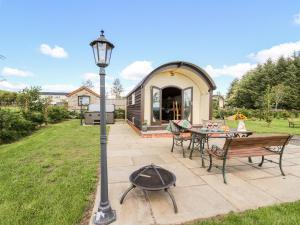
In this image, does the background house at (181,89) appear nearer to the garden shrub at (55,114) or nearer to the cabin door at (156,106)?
the cabin door at (156,106)

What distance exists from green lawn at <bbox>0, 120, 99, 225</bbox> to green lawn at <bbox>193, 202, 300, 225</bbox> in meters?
1.81

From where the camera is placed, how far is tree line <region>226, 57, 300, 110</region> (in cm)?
2856

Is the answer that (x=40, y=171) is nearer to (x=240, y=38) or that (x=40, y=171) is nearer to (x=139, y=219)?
(x=139, y=219)

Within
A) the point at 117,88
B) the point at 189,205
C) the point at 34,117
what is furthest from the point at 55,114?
the point at 117,88

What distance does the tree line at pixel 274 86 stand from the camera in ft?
93.7

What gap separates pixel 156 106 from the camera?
33.4 feet

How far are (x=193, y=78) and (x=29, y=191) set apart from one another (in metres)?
8.64

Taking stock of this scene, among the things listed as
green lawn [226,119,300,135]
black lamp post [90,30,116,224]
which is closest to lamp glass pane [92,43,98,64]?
black lamp post [90,30,116,224]

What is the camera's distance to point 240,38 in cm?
1499

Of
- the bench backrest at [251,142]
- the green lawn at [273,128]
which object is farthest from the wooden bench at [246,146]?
the green lawn at [273,128]

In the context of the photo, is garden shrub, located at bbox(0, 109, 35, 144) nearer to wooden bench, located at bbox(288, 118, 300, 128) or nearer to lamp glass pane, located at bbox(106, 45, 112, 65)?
lamp glass pane, located at bbox(106, 45, 112, 65)

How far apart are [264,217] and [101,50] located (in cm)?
294

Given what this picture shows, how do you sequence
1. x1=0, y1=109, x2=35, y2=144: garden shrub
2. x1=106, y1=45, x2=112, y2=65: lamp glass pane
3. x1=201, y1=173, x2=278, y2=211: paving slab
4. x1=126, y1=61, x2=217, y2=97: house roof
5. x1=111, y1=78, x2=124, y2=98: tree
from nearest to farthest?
1. x1=106, y1=45, x2=112, y2=65: lamp glass pane
2. x1=201, y1=173, x2=278, y2=211: paving slab
3. x1=0, y1=109, x2=35, y2=144: garden shrub
4. x1=126, y1=61, x2=217, y2=97: house roof
5. x1=111, y1=78, x2=124, y2=98: tree

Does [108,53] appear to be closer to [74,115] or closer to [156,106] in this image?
[156,106]
